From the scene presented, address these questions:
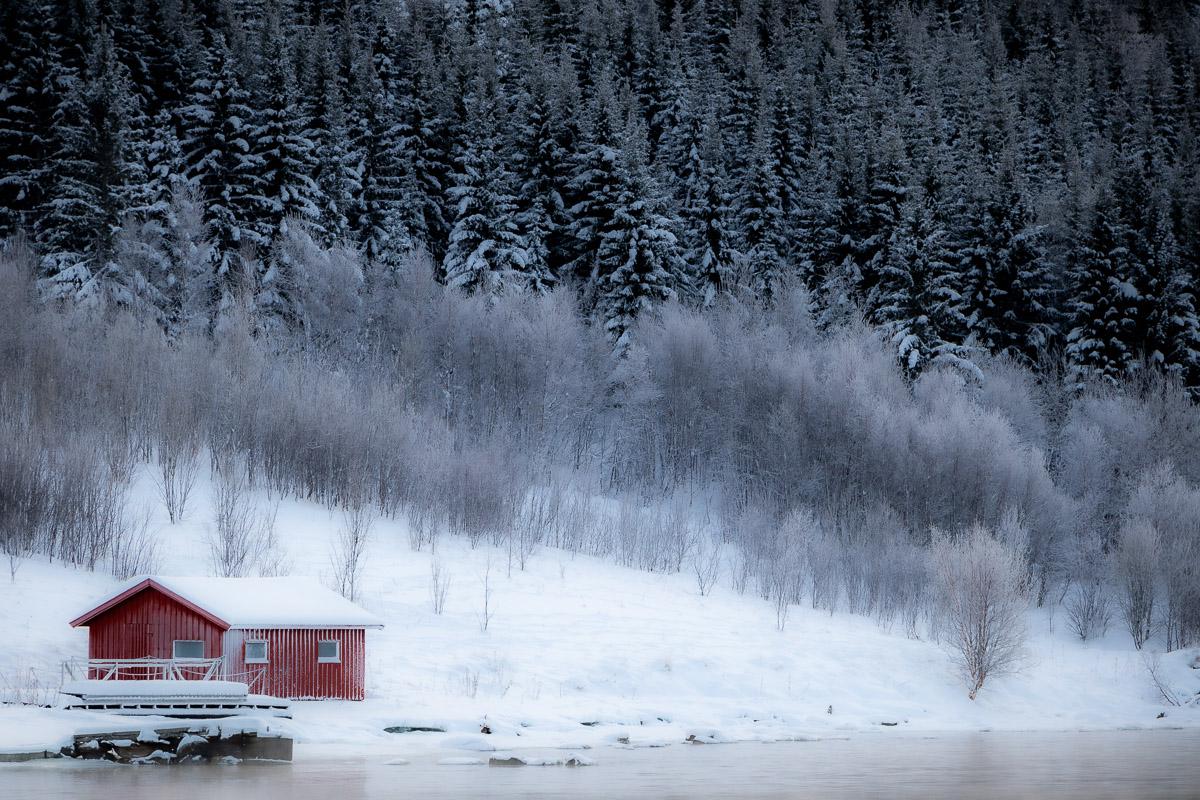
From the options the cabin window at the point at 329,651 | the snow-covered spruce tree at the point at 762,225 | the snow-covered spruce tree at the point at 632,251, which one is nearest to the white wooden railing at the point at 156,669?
the cabin window at the point at 329,651

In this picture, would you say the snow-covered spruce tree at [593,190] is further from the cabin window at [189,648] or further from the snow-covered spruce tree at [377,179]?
the cabin window at [189,648]

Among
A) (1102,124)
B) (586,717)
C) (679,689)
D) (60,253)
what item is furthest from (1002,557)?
(1102,124)

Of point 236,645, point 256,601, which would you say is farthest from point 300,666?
point 256,601

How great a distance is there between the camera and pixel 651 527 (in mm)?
44844

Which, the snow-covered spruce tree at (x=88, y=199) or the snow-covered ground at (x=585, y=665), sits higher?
the snow-covered spruce tree at (x=88, y=199)

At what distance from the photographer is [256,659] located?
26.7m

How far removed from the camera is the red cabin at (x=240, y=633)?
2617cm

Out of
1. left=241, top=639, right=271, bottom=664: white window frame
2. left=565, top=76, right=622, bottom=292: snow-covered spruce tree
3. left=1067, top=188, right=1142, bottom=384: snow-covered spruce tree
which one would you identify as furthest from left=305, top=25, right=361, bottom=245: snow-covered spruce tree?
left=1067, top=188, right=1142, bottom=384: snow-covered spruce tree

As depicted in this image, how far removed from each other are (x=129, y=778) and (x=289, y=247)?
112 ft

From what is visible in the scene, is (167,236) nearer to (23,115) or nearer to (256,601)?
(23,115)

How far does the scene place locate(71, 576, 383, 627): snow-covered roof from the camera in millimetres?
26141

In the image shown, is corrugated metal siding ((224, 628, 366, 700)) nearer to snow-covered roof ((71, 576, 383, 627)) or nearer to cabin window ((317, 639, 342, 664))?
cabin window ((317, 639, 342, 664))

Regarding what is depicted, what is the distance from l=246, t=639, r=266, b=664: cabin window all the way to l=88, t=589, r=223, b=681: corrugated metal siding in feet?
2.12

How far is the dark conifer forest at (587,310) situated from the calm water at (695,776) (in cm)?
1382
